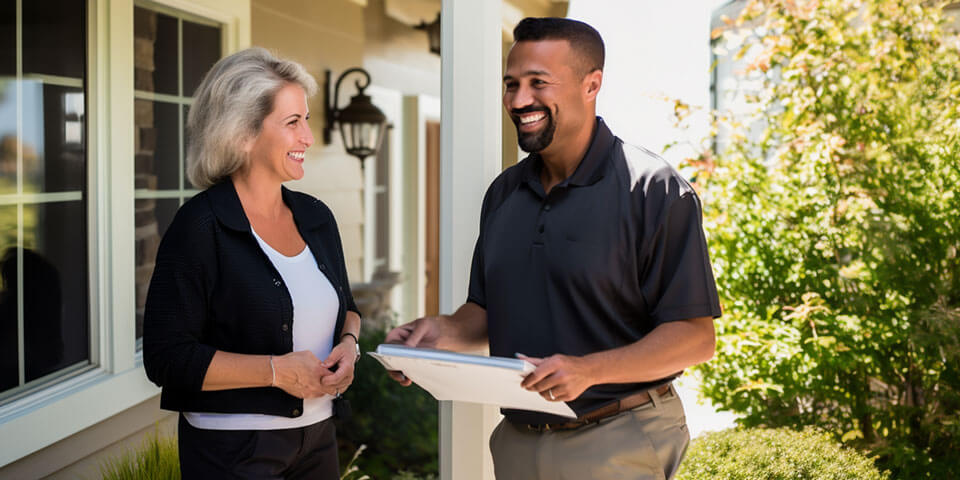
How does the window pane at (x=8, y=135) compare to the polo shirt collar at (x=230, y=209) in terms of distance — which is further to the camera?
the window pane at (x=8, y=135)

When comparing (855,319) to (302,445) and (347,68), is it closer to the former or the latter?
(302,445)

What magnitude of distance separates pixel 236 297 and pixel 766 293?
2.67 metres

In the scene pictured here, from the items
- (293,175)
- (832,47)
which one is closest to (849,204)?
(832,47)

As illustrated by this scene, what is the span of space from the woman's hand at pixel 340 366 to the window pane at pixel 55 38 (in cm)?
143

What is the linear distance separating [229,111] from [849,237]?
281cm

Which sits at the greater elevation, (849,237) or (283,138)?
(283,138)

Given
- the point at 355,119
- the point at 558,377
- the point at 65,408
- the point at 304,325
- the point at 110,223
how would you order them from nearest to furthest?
the point at 558,377, the point at 304,325, the point at 65,408, the point at 110,223, the point at 355,119

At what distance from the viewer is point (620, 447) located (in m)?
1.81

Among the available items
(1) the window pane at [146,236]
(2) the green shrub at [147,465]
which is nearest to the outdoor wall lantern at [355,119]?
(1) the window pane at [146,236]

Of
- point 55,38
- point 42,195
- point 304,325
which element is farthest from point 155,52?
point 304,325

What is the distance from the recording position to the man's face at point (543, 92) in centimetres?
183

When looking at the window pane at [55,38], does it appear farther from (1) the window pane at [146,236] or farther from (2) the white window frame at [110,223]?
(1) the window pane at [146,236]

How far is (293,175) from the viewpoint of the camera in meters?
1.95

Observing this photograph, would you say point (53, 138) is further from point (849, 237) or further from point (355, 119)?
point (849, 237)
